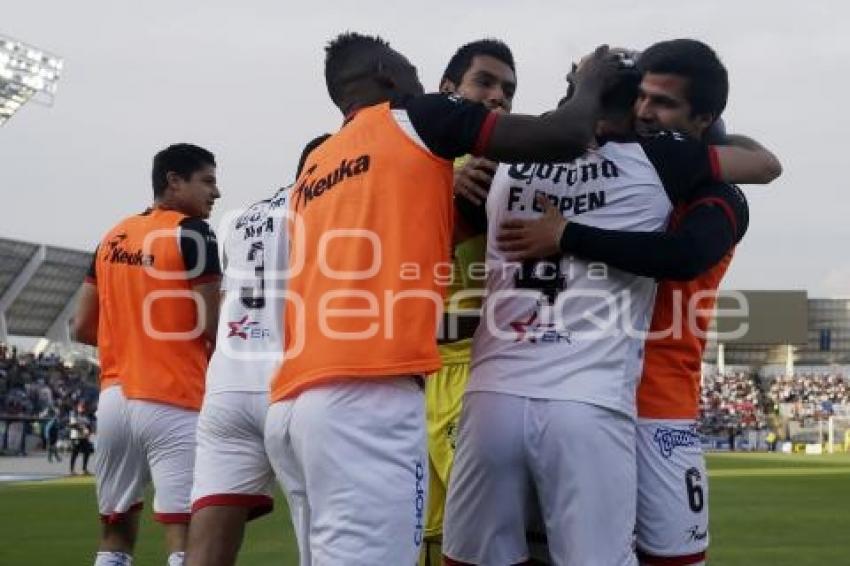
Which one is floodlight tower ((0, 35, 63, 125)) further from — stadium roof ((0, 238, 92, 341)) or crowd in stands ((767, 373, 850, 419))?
crowd in stands ((767, 373, 850, 419))

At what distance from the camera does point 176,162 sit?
23.9ft

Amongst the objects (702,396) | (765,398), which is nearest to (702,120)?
(702,396)

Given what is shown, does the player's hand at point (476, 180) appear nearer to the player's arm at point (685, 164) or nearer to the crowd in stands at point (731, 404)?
the player's arm at point (685, 164)

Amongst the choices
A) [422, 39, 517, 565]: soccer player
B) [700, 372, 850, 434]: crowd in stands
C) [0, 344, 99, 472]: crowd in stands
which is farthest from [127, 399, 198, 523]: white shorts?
[700, 372, 850, 434]: crowd in stands

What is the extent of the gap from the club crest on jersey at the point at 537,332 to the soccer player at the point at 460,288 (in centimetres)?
44

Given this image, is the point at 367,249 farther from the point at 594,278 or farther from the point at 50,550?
the point at 50,550

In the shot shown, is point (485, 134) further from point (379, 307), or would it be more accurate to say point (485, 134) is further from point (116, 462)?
point (116, 462)

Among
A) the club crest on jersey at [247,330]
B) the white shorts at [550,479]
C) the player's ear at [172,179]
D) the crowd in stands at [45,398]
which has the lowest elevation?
the crowd in stands at [45,398]

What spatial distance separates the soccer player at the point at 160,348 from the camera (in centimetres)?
686

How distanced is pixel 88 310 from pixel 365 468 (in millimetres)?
4436

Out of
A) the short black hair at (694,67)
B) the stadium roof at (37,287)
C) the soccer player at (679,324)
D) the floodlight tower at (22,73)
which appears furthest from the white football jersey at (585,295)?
the stadium roof at (37,287)

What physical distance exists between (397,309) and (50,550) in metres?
9.06

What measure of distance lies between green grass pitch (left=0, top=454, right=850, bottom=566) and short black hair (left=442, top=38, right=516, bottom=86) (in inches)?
236

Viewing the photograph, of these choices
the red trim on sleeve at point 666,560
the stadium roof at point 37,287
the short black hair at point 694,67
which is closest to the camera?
the red trim on sleeve at point 666,560
